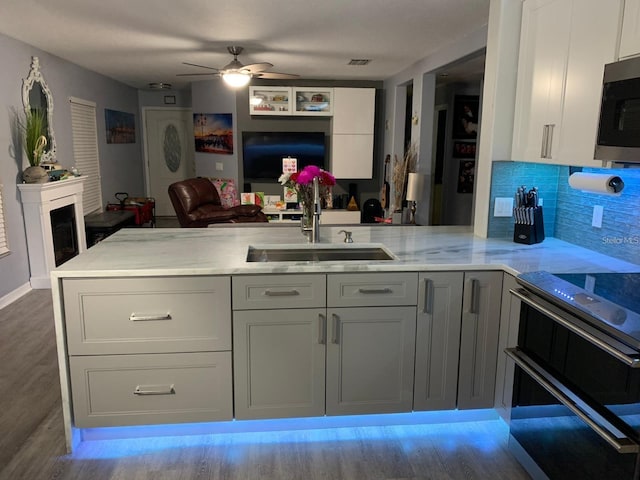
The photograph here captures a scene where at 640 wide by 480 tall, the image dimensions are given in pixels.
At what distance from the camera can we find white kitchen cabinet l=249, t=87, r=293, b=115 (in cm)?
745

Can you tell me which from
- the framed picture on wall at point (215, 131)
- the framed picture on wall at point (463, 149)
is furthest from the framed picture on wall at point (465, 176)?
the framed picture on wall at point (215, 131)

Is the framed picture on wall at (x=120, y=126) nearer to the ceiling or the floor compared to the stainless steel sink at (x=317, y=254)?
nearer to the ceiling

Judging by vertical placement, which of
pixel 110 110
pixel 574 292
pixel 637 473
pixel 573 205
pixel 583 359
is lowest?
pixel 637 473

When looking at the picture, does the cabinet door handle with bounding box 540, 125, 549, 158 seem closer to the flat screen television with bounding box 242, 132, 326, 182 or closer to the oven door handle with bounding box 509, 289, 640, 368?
the oven door handle with bounding box 509, 289, 640, 368

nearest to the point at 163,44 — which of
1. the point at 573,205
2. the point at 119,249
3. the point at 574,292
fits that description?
the point at 119,249

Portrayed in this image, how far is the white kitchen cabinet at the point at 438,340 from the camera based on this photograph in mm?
2348

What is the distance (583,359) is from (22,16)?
14.5ft

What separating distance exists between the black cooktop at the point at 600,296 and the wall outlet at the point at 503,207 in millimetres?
784

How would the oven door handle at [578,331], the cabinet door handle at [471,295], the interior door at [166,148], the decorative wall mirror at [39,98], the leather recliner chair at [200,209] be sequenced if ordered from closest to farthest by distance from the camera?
the oven door handle at [578,331], the cabinet door handle at [471,295], the decorative wall mirror at [39,98], the leather recliner chair at [200,209], the interior door at [166,148]

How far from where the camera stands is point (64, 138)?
5.88 m

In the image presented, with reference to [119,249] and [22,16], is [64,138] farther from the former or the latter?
[119,249]

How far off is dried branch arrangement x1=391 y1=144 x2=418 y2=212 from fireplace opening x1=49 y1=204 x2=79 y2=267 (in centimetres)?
394

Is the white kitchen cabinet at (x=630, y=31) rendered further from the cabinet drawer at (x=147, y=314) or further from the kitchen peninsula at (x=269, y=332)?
the cabinet drawer at (x=147, y=314)

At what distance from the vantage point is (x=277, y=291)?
2268 millimetres
